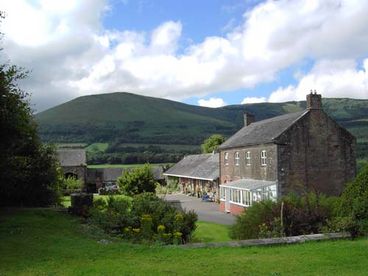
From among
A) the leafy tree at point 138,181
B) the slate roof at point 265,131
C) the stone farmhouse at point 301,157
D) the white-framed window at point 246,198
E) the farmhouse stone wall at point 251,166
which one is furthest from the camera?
the leafy tree at point 138,181

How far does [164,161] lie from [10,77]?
117 m

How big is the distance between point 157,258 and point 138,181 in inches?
1644

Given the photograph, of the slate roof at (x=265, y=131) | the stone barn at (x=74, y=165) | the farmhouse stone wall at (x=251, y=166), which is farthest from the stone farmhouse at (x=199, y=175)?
the stone barn at (x=74, y=165)

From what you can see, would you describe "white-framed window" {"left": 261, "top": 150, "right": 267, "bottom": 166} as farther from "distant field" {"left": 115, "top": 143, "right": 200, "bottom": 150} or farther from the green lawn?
"distant field" {"left": 115, "top": 143, "right": 200, "bottom": 150}

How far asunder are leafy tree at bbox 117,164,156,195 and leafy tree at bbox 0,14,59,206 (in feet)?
81.5

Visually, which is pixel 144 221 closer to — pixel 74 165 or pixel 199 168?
pixel 199 168

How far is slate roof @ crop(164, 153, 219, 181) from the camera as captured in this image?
64.8m

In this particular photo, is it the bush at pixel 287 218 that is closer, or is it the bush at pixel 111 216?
the bush at pixel 111 216

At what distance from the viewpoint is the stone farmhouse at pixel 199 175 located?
63438 millimetres

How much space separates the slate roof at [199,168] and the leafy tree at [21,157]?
122 ft

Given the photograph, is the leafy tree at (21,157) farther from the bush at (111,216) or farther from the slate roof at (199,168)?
the slate roof at (199,168)

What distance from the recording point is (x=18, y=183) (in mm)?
22938

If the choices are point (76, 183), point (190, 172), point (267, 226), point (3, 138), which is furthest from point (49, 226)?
point (190, 172)

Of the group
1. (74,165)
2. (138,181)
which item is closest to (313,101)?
(138,181)
